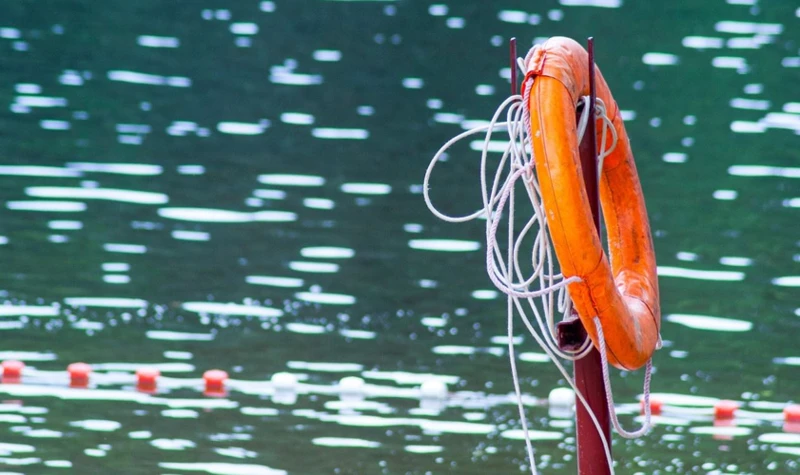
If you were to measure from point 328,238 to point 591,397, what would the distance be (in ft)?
20.6

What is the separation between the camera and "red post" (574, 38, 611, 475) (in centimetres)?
446

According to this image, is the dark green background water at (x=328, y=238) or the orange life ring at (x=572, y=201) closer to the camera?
the orange life ring at (x=572, y=201)

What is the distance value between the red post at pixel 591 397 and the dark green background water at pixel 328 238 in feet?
6.89

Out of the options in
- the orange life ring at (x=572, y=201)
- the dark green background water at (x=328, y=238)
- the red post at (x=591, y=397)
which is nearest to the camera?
the orange life ring at (x=572, y=201)

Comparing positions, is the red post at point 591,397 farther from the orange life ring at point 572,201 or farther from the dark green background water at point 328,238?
the dark green background water at point 328,238

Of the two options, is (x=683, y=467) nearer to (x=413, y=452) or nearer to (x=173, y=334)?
(x=413, y=452)

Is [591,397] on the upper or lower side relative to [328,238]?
lower

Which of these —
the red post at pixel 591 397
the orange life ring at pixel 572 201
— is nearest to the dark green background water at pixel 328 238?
the red post at pixel 591 397

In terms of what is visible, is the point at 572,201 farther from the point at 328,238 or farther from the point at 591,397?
the point at 328,238

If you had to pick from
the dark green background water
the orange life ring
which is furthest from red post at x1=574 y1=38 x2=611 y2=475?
the dark green background water

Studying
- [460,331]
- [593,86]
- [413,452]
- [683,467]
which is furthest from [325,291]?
[593,86]

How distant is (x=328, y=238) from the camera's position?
35.1 ft

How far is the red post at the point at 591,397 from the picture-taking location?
4461mm

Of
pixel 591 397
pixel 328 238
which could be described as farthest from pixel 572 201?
pixel 328 238
